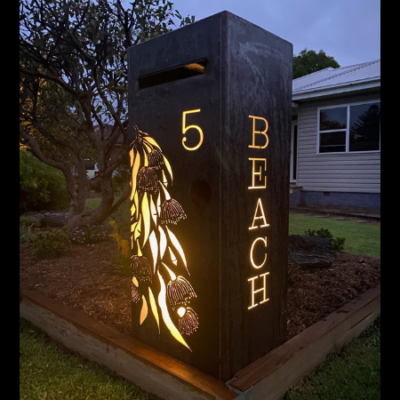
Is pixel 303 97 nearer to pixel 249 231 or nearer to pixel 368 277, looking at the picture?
pixel 368 277

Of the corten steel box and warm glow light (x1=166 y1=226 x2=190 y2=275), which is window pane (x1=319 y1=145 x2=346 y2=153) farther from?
warm glow light (x1=166 y1=226 x2=190 y2=275)

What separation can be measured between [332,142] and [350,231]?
5.49 meters

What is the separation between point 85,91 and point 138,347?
4018 mm

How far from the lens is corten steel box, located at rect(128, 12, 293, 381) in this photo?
200 cm

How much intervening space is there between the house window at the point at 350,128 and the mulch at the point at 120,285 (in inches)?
299

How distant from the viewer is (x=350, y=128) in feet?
37.9

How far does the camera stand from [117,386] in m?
2.35

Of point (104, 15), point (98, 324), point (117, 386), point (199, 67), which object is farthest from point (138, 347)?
point (104, 15)

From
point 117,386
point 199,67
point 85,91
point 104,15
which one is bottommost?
point 117,386

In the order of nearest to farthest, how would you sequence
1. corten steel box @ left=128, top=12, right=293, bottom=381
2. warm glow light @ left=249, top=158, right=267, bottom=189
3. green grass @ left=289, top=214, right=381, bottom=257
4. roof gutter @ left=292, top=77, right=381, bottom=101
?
1. corten steel box @ left=128, top=12, right=293, bottom=381
2. warm glow light @ left=249, top=158, right=267, bottom=189
3. green grass @ left=289, top=214, right=381, bottom=257
4. roof gutter @ left=292, top=77, right=381, bottom=101

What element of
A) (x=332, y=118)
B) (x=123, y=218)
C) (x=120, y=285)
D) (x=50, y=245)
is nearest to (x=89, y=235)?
(x=50, y=245)

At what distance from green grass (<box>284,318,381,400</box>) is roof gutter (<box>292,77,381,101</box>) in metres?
9.48

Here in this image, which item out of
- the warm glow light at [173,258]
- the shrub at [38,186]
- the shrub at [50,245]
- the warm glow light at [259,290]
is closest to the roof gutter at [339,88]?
the shrub at [38,186]

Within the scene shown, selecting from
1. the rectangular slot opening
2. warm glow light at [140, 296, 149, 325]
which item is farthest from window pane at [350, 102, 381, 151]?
warm glow light at [140, 296, 149, 325]
